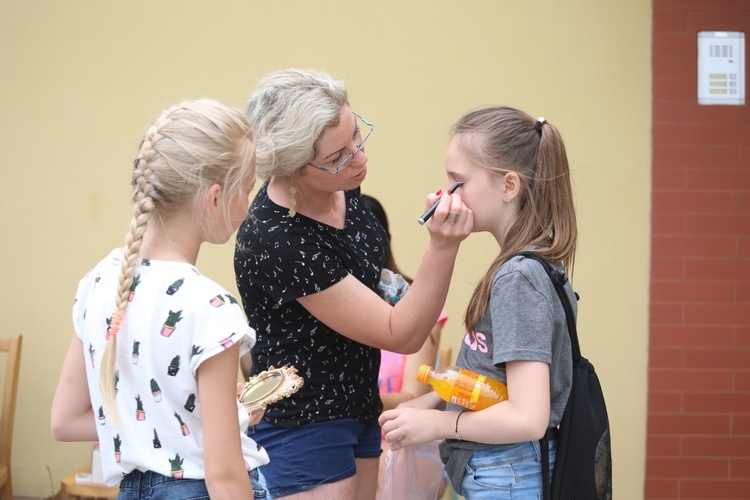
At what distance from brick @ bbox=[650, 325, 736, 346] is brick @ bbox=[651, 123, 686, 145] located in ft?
2.54

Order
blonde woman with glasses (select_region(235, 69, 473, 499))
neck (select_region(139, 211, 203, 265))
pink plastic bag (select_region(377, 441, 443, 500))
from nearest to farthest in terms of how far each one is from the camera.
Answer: neck (select_region(139, 211, 203, 265)) < blonde woman with glasses (select_region(235, 69, 473, 499)) < pink plastic bag (select_region(377, 441, 443, 500))

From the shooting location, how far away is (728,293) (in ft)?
11.3

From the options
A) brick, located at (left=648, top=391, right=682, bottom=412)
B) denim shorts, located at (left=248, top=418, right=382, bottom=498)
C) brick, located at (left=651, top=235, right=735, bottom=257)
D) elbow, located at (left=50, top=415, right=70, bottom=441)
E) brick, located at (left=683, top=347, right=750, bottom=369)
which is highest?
brick, located at (left=651, top=235, right=735, bottom=257)

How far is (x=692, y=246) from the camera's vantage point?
3.46 meters

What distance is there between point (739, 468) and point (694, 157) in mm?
1313

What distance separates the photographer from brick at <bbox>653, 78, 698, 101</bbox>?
343 cm

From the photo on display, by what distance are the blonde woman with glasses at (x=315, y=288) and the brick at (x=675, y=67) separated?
190 centimetres

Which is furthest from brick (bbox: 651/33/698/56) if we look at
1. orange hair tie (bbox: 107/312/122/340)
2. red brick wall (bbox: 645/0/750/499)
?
orange hair tie (bbox: 107/312/122/340)

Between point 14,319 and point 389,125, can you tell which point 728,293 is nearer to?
point 389,125

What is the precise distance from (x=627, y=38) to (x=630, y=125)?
362 millimetres

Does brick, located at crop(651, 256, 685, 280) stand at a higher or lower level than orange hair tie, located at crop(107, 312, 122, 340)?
higher

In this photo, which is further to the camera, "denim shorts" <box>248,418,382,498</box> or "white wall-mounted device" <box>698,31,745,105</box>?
"white wall-mounted device" <box>698,31,745,105</box>

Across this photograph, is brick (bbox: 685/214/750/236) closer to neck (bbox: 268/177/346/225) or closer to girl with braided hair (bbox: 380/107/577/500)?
girl with braided hair (bbox: 380/107/577/500)

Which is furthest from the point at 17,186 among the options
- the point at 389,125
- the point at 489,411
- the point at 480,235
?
the point at 489,411
